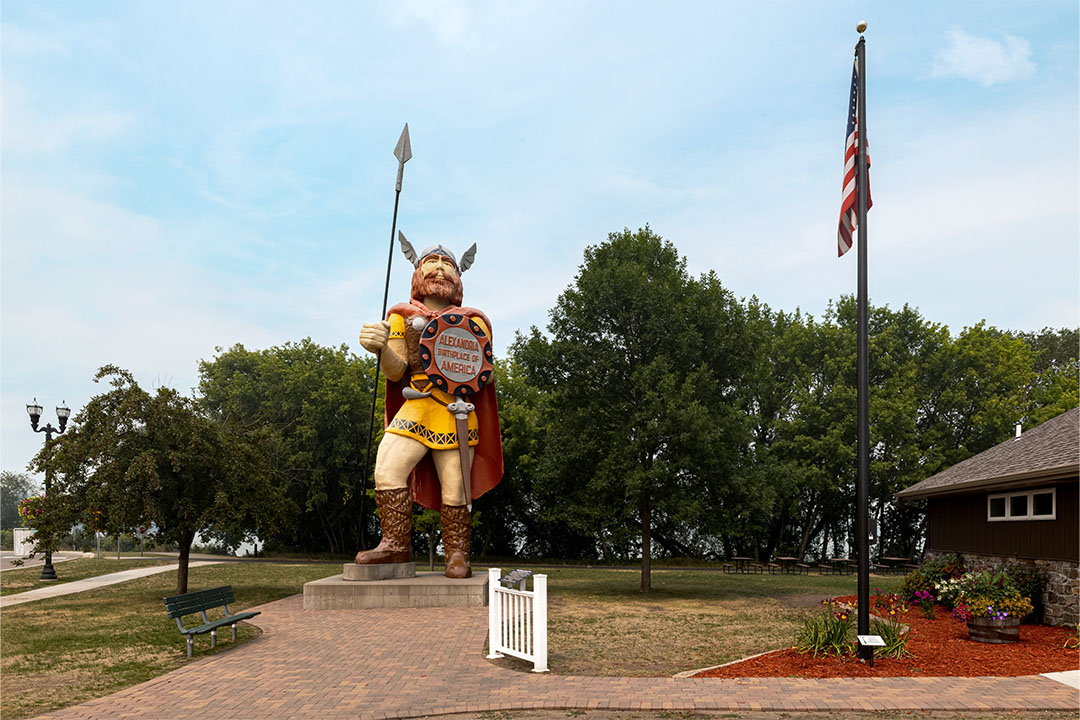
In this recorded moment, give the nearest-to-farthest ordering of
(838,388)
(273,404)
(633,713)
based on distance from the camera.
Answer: (633,713) < (838,388) < (273,404)

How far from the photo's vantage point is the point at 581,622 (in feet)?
46.4

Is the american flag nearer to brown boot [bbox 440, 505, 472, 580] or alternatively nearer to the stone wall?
the stone wall

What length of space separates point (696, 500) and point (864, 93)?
11.9 meters

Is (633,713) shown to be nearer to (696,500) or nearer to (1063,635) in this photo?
(1063,635)

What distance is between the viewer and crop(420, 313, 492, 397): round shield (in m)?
16.3

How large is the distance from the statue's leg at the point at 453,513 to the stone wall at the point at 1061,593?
35.2 ft

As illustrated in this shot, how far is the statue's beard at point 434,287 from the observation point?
16.9 m

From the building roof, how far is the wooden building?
0.02 meters

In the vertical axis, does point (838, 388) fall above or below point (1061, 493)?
above

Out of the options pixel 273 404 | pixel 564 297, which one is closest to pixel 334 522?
pixel 273 404

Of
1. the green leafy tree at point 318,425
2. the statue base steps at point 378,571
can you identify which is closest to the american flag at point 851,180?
the statue base steps at point 378,571

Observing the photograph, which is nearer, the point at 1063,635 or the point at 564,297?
the point at 1063,635

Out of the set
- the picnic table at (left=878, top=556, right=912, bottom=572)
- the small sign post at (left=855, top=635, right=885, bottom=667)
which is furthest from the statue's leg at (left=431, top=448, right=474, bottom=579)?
the picnic table at (left=878, top=556, right=912, bottom=572)

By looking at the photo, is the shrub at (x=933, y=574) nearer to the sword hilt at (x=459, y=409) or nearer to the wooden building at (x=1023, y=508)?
the wooden building at (x=1023, y=508)
